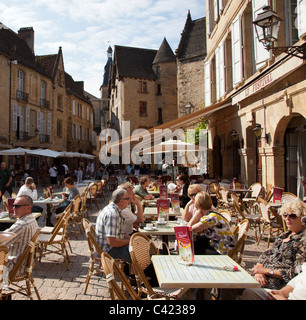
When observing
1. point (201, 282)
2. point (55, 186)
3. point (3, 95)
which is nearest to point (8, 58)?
point (3, 95)

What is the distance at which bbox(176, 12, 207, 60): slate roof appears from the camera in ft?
79.9

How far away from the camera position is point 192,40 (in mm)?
25250

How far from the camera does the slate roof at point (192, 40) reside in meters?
24.4

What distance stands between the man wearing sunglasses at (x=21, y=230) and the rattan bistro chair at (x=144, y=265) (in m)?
1.32

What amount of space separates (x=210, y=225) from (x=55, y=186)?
17.5 m

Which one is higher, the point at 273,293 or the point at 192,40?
the point at 192,40

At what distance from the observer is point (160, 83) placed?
32.9 m

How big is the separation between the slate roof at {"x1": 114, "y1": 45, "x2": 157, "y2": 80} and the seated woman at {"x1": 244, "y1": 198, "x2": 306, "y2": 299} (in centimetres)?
3064

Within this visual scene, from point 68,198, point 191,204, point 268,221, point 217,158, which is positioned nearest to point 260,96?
point 268,221

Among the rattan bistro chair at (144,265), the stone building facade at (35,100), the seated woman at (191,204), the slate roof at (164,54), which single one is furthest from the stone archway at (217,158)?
the slate roof at (164,54)

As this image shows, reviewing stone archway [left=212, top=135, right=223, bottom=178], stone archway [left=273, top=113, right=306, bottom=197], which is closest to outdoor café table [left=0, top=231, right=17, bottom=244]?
stone archway [left=273, top=113, right=306, bottom=197]

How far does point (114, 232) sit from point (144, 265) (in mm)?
570

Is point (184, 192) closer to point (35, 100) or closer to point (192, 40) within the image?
point (192, 40)
